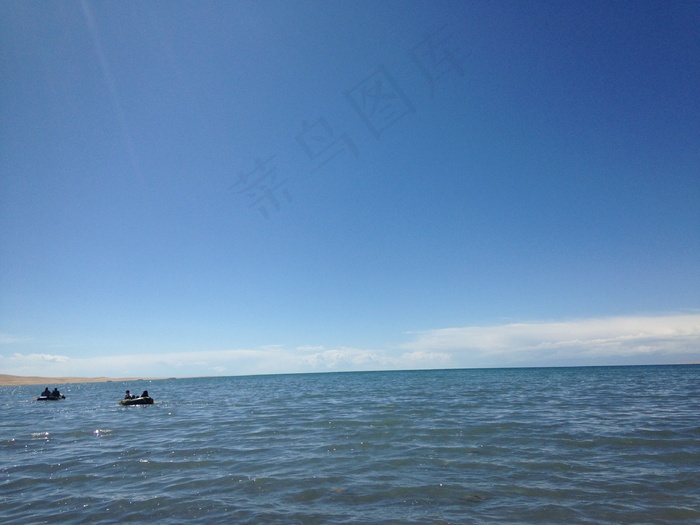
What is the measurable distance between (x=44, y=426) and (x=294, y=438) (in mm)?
21399

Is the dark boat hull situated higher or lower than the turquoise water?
lower

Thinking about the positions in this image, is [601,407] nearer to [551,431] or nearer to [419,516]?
[551,431]

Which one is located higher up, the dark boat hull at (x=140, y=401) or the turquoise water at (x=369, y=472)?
the turquoise water at (x=369, y=472)

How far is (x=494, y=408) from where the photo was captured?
1163 inches

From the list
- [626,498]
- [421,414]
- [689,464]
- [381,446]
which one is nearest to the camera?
[626,498]

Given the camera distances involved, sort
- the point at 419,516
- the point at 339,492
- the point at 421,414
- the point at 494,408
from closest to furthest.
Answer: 1. the point at 419,516
2. the point at 339,492
3. the point at 421,414
4. the point at 494,408

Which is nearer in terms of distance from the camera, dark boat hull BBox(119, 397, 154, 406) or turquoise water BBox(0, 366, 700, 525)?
turquoise water BBox(0, 366, 700, 525)

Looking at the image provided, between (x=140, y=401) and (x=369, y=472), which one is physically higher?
(x=369, y=472)

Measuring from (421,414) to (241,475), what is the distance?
17027 mm

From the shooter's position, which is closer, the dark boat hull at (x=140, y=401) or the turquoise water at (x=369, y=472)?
the turquoise water at (x=369, y=472)

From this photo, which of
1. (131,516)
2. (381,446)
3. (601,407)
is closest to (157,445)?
(131,516)

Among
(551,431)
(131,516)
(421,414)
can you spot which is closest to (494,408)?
(421,414)

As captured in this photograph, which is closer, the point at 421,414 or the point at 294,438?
the point at 294,438

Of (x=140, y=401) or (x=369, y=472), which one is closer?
(x=369, y=472)
